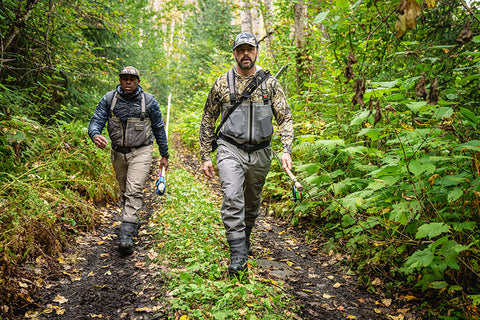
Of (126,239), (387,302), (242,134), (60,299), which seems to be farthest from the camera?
(126,239)

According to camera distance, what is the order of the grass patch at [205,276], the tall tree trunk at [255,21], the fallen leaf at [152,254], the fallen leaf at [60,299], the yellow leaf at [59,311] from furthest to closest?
the tall tree trunk at [255,21] → the fallen leaf at [152,254] → the fallen leaf at [60,299] → the yellow leaf at [59,311] → the grass patch at [205,276]

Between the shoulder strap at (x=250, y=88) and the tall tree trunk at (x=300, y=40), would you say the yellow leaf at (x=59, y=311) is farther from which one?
the tall tree trunk at (x=300, y=40)

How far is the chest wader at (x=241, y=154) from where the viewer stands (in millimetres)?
3729

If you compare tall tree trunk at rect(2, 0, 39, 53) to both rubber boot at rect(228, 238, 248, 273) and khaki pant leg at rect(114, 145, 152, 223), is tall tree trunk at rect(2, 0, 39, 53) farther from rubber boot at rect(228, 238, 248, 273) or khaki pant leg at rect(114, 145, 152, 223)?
rubber boot at rect(228, 238, 248, 273)

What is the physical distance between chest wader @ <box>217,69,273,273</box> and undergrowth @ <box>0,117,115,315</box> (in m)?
2.37

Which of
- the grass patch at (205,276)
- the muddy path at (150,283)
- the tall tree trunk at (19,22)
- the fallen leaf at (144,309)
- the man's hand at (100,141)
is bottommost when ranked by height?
the muddy path at (150,283)

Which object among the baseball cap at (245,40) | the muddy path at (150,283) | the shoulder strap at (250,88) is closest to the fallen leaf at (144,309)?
the muddy path at (150,283)

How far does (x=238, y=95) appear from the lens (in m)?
4.03

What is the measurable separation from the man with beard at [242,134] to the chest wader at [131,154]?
1.64 meters

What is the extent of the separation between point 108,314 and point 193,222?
2.33 metres

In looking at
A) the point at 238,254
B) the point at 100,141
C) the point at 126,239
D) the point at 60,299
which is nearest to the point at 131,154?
the point at 100,141

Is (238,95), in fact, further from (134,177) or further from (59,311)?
(59,311)

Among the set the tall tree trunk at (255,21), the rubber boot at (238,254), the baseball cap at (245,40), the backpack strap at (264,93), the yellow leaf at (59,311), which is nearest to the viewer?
the yellow leaf at (59,311)

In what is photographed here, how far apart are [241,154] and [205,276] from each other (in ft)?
5.09
